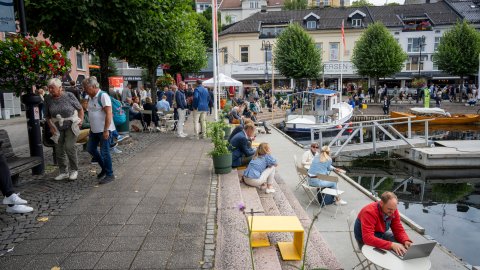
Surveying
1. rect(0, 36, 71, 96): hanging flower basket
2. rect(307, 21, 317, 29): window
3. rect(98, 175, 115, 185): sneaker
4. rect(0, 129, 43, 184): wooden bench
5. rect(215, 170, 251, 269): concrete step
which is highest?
rect(307, 21, 317, 29): window

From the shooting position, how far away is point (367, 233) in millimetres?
4293

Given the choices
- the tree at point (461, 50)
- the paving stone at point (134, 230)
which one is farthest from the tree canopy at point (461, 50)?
the paving stone at point (134, 230)

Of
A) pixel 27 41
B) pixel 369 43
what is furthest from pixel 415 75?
pixel 27 41

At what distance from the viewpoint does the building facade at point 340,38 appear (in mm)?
43812

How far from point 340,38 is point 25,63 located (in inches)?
1643

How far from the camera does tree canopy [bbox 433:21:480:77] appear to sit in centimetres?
3628

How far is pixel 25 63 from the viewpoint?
6660 mm

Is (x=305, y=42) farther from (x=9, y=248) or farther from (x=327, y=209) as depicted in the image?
(x=9, y=248)

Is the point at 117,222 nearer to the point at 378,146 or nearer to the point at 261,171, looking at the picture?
the point at 261,171

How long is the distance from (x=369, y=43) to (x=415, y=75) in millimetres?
10382

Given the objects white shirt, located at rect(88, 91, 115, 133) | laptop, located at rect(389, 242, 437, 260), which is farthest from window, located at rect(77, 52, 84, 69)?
laptop, located at rect(389, 242, 437, 260)

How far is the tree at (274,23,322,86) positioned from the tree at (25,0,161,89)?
96.9ft

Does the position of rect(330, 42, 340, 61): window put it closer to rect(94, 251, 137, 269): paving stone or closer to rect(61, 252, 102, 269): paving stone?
rect(94, 251, 137, 269): paving stone

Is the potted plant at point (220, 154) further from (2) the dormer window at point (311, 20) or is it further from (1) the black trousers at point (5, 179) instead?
(2) the dormer window at point (311, 20)
